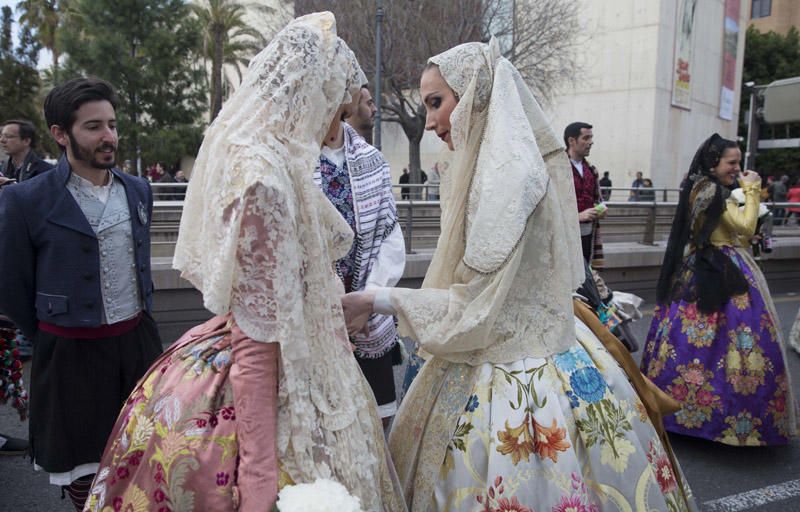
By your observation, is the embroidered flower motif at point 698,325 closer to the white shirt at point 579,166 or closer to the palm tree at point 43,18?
the white shirt at point 579,166

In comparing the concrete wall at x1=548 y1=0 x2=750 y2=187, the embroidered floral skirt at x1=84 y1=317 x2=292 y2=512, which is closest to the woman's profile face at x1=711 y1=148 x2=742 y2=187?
the embroidered floral skirt at x1=84 y1=317 x2=292 y2=512

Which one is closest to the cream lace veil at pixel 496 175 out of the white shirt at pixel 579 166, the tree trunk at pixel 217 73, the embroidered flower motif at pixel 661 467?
the embroidered flower motif at pixel 661 467

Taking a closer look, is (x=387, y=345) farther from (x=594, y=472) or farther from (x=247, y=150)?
(x=247, y=150)

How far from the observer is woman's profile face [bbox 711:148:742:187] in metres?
4.01

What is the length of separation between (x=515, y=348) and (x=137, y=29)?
2359 cm

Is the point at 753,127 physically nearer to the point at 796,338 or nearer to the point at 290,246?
the point at 796,338

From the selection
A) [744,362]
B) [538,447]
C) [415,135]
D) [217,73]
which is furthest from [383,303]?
[217,73]

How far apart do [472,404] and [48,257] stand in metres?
1.58

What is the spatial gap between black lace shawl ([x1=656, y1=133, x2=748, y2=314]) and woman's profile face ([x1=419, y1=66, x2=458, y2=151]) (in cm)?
245

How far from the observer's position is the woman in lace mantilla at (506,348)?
1.94 meters

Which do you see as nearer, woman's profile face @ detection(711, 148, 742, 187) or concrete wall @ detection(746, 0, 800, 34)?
woman's profile face @ detection(711, 148, 742, 187)

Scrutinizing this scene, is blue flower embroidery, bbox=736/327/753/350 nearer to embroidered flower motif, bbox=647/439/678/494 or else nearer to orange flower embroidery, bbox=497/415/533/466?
embroidered flower motif, bbox=647/439/678/494

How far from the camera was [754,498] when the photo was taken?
3361 mm

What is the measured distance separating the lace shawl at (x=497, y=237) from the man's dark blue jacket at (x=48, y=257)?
1.16 meters
